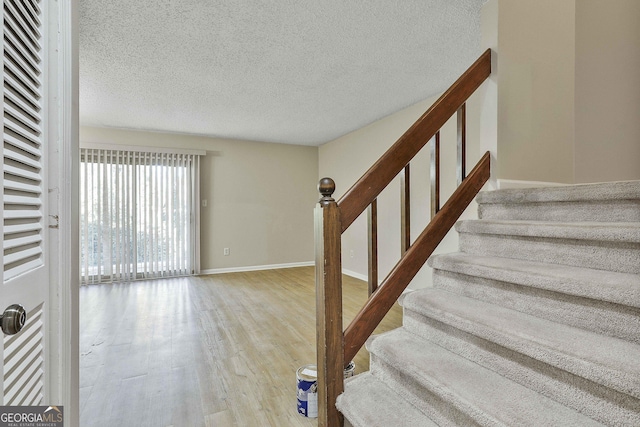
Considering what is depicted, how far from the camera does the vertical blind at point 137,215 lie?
16.2ft

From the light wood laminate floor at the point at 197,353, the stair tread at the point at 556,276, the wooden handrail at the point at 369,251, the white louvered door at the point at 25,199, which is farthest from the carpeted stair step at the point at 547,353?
the white louvered door at the point at 25,199

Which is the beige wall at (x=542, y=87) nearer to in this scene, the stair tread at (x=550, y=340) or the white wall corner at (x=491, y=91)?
the white wall corner at (x=491, y=91)

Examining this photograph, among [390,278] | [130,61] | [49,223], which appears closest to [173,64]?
[130,61]

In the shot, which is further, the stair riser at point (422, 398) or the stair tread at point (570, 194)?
the stair tread at point (570, 194)

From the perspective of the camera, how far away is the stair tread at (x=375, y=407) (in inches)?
45.1

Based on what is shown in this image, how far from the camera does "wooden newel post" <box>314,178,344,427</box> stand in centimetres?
133

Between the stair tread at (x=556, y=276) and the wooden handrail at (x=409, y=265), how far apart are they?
0.14 m

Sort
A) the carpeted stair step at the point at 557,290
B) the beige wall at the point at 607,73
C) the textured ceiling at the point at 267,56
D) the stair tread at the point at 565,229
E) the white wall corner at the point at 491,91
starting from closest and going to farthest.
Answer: the carpeted stair step at the point at 557,290
the stair tread at the point at 565,229
the white wall corner at the point at 491,91
the textured ceiling at the point at 267,56
the beige wall at the point at 607,73

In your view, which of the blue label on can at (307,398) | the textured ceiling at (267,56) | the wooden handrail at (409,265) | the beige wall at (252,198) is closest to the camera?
the wooden handrail at (409,265)

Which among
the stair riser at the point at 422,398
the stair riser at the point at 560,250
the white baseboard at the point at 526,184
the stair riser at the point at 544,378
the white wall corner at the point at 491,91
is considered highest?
the white wall corner at the point at 491,91

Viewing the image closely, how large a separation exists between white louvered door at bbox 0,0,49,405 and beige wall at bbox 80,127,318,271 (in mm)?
4912

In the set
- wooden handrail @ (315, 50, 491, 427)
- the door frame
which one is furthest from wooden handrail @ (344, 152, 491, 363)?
the door frame

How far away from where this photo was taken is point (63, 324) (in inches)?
42.7

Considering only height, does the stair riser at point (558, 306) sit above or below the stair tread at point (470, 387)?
above
